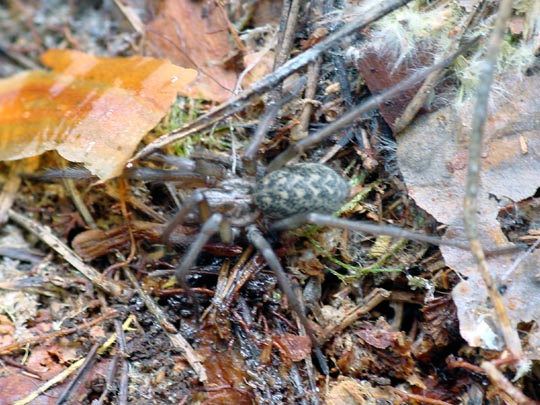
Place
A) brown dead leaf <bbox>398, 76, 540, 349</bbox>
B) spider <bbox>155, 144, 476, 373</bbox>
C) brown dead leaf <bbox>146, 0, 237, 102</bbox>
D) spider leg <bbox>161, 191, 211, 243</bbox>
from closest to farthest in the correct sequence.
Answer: brown dead leaf <bbox>398, 76, 540, 349</bbox> < spider <bbox>155, 144, 476, 373</bbox> < spider leg <bbox>161, 191, 211, 243</bbox> < brown dead leaf <bbox>146, 0, 237, 102</bbox>

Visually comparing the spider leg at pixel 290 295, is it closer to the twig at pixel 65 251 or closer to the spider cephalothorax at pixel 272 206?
A: the spider cephalothorax at pixel 272 206

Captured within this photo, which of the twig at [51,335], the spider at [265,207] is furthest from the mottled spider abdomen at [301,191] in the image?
the twig at [51,335]

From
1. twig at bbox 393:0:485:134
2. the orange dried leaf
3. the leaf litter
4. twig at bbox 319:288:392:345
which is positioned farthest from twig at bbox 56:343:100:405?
twig at bbox 393:0:485:134

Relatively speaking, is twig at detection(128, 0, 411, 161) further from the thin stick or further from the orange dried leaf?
the thin stick

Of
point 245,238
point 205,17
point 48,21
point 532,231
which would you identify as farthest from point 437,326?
point 48,21

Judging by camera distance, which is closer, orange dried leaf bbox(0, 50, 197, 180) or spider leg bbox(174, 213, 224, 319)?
spider leg bbox(174, 213, 224, 319)

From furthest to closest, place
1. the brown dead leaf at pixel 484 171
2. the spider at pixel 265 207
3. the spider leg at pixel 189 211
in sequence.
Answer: the spider leg at pixel 189 211 < the spider at pixel 265 207 < the brown dead leaf at pixel 484 171
